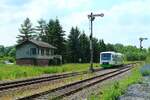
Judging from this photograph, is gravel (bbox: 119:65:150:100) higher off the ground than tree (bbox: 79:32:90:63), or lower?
lower

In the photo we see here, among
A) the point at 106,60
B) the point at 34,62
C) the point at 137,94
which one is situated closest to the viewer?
the point at 137,94

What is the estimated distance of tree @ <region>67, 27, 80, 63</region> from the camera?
107 m

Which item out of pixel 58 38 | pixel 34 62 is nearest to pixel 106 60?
pixel 34 62

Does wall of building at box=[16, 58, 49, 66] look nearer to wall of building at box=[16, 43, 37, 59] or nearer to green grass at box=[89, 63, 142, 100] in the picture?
wall of building at box=[16, 43, 37, 59]

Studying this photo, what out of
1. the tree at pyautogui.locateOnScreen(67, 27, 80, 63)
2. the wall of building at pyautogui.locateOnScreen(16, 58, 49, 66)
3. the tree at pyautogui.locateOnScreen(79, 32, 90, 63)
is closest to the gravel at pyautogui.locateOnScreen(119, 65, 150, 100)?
the wall of building at pyautogui.locateOnScreen(16, 58, 49, 66)

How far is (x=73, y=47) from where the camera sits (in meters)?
108

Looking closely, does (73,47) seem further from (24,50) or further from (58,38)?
(24,50)

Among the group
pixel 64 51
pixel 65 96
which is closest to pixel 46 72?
pixel 65 96

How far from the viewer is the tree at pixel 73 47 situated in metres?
107

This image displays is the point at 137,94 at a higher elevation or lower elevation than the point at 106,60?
lower

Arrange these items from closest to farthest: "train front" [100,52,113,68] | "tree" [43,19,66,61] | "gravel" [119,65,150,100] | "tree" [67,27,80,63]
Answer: "gravel" [119,65,150,100] < "train front" [100,52,113,68] < "tree" [43,19,66,61] < "tree" [67,27,80,63]

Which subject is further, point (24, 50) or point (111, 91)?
point (24, 50)

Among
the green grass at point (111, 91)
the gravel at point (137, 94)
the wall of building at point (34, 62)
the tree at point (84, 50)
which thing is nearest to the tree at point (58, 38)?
the tree at point (84, 50)

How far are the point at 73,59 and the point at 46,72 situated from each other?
61189 millimetres
